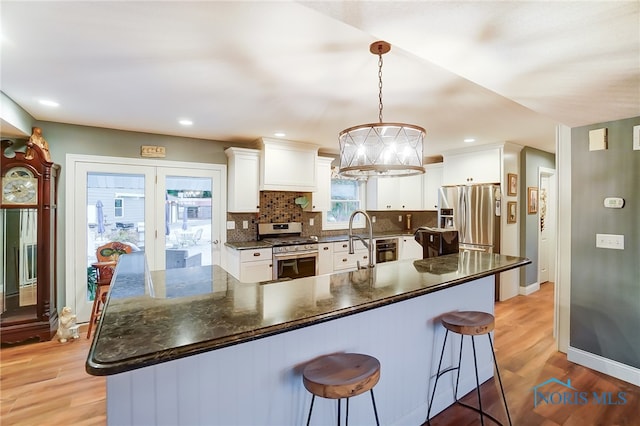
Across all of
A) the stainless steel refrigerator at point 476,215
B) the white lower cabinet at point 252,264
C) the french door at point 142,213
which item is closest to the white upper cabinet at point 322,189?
the white lower cabinet at point 252,264

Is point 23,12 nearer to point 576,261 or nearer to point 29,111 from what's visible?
point 29,111

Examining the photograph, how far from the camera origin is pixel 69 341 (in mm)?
3203

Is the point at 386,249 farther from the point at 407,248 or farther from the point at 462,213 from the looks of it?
the point at 462,213

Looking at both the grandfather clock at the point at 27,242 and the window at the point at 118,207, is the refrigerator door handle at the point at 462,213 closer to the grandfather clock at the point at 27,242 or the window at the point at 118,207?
the window at the point at 118,207

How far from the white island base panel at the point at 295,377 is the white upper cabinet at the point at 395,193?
129 inches

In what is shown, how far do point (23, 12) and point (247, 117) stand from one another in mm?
1880

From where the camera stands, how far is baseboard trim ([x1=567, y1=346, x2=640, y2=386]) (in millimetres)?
2449

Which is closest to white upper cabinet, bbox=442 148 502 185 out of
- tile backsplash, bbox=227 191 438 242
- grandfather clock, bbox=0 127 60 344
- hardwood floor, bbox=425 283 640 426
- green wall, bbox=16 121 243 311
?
tile backsplash, bbox=227 191 438 242

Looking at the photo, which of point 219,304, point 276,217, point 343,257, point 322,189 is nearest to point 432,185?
point 322,189

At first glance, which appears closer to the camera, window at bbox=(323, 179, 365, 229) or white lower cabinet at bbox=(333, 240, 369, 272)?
white lower cabinet at bbox=(333, 240, 369, 272)

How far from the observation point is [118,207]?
3.77 m

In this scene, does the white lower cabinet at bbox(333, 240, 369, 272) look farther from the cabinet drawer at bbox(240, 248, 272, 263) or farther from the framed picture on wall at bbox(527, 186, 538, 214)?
the framed picture on wall at bbox(527, 186, 538, 214)

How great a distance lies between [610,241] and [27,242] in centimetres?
537

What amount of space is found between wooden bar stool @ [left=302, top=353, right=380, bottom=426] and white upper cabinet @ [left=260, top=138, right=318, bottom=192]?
306 cm
